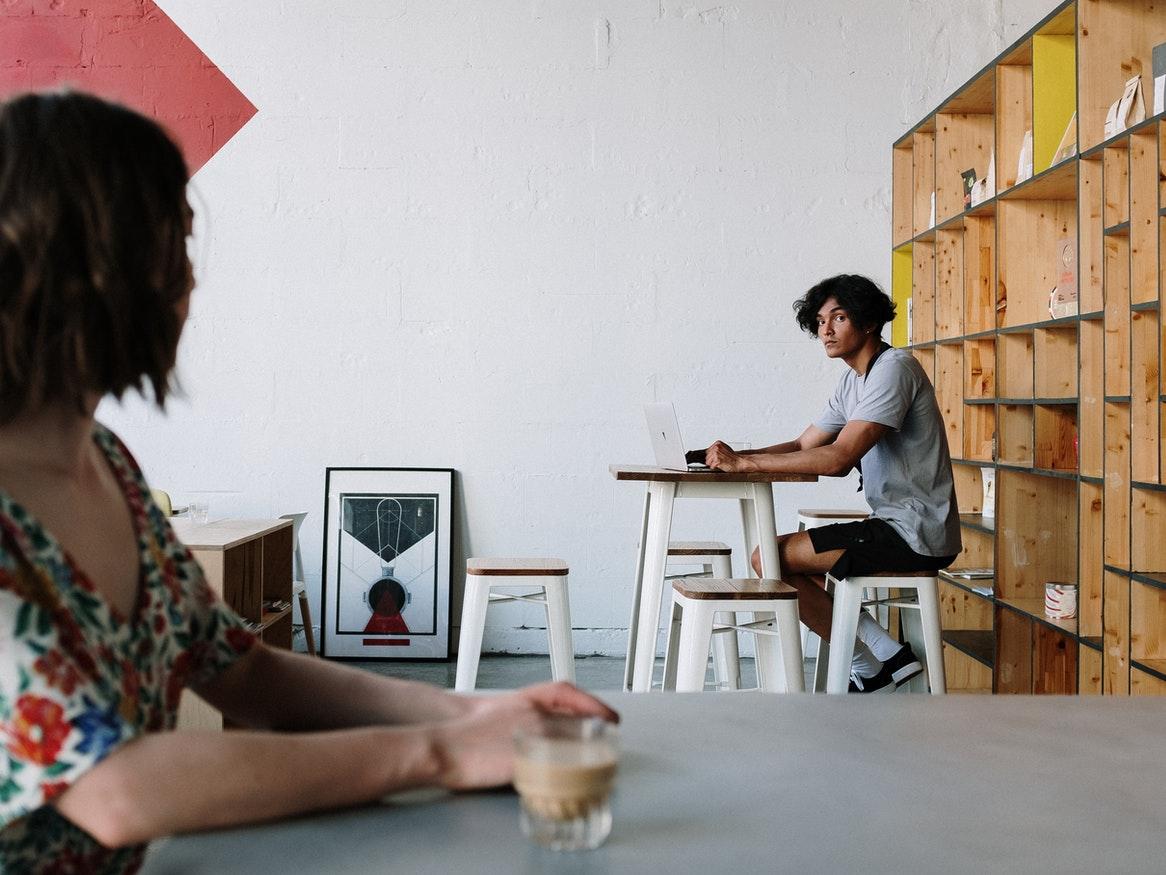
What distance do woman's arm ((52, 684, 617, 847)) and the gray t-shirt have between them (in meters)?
2.83

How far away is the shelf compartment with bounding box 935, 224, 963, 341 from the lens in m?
4.45

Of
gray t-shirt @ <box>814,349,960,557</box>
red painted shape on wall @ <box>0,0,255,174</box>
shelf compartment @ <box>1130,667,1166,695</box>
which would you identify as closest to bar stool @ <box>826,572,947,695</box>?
gray t-shirt @ <box>814,349,960,557</box>

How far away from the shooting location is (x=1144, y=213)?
2.97 meters

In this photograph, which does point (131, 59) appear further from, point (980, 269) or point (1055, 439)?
point (1055, 439)

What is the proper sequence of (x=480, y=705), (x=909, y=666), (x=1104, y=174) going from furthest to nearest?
(x=909, y=666), (x=1104, y=174), (x=480, y=705)

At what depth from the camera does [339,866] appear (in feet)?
2.25

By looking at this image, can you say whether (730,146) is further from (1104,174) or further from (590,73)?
(1104,174)

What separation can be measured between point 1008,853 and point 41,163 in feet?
2.57

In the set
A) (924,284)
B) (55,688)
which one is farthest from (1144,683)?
(55,688)

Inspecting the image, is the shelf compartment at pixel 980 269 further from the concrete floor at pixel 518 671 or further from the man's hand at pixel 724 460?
the concrete floor at pixel 518 671

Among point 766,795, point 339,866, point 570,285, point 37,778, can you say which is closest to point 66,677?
point 37,778

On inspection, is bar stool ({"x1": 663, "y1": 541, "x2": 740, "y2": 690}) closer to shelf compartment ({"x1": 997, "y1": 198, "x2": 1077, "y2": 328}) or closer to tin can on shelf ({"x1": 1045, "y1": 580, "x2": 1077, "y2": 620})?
tin can on shelf ({"x1": 1045, "y1": 580, "x2": 1077, "y2": 620})

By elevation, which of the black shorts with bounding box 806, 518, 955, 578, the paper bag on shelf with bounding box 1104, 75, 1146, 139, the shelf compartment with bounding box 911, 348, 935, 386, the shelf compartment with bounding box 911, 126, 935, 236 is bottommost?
the black shorts with bounding box 806, 518, 955, 578

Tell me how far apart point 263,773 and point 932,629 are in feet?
9.43
